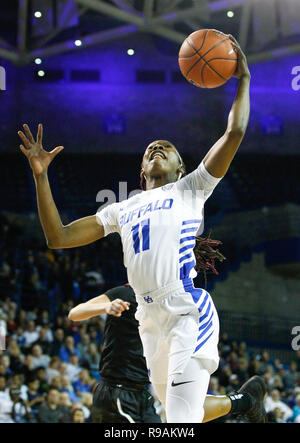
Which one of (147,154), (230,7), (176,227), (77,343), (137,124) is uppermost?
(230,7)

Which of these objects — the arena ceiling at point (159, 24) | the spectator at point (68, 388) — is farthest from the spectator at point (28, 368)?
the arena ceiling at point (159, 24)

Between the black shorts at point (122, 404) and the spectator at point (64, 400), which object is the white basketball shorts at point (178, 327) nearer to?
the black shorts at point (122, 404)

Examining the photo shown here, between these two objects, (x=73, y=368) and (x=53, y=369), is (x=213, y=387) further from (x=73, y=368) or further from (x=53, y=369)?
(x=53, y=369)

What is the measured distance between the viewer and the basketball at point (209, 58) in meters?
4.46

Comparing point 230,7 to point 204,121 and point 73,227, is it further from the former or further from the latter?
point 73,227

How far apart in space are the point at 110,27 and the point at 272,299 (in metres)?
9.64

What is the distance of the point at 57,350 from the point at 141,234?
8598 mm

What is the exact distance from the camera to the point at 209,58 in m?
4.52

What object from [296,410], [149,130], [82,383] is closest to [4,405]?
[82,383]

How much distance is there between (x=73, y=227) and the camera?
450 cm

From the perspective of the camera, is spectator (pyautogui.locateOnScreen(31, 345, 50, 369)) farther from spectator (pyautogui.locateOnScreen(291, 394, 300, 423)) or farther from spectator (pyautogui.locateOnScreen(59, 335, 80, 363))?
spectator (pyautogui.locateOnScreen(291, 394, 300, 423))

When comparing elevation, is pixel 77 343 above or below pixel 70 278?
below

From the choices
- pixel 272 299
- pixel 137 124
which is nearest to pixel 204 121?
pixel 137 124

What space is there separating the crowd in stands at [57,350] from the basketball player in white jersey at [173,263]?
6033 mm
